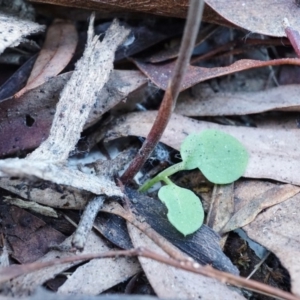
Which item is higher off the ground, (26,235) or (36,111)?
(36,111)

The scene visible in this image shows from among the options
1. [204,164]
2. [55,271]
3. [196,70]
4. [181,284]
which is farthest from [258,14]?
[55,271]

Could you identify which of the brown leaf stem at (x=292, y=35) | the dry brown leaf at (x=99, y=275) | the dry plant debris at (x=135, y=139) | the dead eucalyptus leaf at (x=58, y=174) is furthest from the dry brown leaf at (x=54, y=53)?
the brown leaf stem at (x=292, y=35)

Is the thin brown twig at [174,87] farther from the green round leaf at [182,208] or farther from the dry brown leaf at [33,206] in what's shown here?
the dry brown leaf at [33,206]

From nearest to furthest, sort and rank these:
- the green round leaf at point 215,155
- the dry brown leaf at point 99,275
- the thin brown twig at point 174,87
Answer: the thin brown twig at point 174,87 → the dry brown leaf at point 99,275 → the green round leaf at point 215,155

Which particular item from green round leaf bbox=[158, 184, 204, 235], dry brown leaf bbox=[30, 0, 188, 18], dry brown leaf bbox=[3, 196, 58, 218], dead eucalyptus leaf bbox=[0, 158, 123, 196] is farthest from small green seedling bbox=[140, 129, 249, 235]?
dry brown leaf bbox=[30, 0, 188, 18]

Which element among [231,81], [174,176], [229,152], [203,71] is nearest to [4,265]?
[174,176]

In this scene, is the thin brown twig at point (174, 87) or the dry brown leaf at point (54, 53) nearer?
the thin brown twig at point (174, 87)

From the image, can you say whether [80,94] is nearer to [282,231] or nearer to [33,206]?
[33,206]
